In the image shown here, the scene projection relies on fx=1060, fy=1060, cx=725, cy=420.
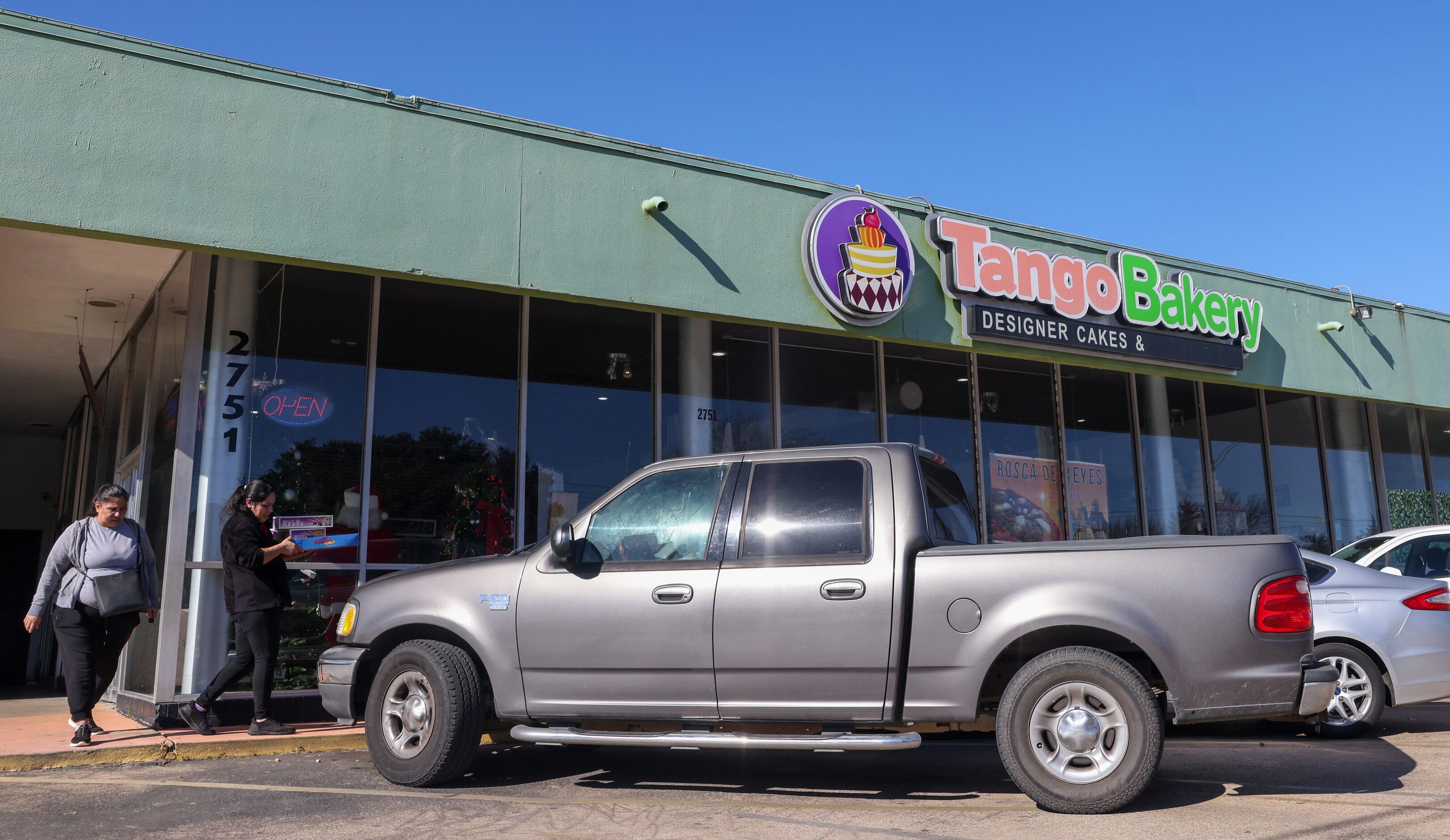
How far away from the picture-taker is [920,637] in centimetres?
562

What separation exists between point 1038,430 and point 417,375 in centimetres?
860

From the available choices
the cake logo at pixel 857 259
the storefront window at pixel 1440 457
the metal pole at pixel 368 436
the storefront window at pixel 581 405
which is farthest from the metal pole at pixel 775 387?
the storefront window at pixel 1440 457

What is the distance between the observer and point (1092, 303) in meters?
12.5

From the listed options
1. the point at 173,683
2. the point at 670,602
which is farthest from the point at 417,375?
the point at 670,602

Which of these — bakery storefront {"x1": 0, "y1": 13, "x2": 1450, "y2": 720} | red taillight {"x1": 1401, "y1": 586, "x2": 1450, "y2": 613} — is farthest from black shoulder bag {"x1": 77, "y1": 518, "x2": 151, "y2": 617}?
red taillight {"x1": 1401, "y1": 586, "x2": 1450, "y2": 613}

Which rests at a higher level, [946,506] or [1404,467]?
[1404,467]

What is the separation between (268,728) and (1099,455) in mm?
11538

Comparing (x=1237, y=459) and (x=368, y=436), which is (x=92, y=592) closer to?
(x=368, y=436)

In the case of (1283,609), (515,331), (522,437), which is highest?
(515,331)

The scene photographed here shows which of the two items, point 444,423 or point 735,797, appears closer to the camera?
point 735,797

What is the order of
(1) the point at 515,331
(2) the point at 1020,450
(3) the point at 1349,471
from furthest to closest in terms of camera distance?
1. (3) the point at 1349,471
2. (2) the point at 1020,450
3. (1) the point at 515,331

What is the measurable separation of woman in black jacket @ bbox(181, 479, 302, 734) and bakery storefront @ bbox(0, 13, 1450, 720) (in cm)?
65

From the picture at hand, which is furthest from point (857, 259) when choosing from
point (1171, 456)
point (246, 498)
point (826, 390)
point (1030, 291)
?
point (1171, 456)

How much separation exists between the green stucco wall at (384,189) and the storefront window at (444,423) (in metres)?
1.38
